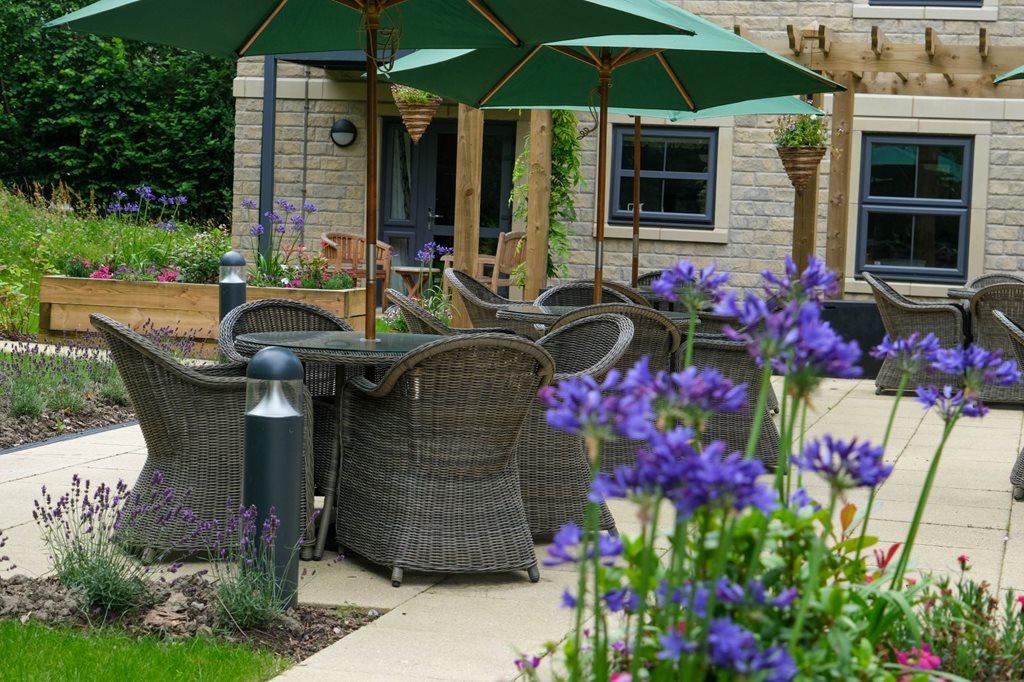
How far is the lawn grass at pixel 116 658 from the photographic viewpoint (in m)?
3.24

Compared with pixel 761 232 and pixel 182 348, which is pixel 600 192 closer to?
pixel 182 348

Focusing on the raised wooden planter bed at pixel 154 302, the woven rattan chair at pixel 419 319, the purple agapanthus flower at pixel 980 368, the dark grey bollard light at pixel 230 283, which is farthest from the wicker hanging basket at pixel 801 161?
the purple agapanthus flower at pixel 980 368

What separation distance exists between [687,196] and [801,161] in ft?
9.62

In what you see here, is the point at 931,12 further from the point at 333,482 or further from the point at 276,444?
the point at 276,444

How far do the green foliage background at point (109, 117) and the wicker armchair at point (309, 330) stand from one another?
65.3 ft

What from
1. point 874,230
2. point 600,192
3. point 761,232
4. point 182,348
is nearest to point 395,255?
point 761,232

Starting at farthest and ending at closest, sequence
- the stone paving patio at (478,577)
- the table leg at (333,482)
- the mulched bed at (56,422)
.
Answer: the mulched bed at (56,422) → the table leg at (333,482) → the stone paving patio at (478,577)

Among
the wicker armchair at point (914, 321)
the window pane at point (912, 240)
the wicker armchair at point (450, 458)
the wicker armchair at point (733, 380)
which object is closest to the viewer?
the wicker armchair at point (450, 458)

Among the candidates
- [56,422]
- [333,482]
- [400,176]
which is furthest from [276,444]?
[400,176]

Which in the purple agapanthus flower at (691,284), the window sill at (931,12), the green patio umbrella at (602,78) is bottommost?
the purple agapanthus flower at (691,284)

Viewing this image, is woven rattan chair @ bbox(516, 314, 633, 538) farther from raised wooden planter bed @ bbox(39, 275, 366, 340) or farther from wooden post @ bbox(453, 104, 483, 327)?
wooden post @ bbox(453, 104, 483, 327)

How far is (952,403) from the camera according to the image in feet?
7.07

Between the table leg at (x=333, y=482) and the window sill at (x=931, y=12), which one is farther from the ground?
the window sill at (x=931, y=12)

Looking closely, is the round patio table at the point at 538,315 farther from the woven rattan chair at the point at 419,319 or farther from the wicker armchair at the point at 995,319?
the wicker armchair at the point at 995,319
